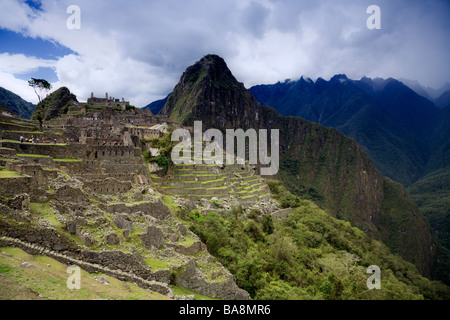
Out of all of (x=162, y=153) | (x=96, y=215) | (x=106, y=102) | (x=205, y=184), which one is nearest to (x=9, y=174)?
(x=96, y=215)

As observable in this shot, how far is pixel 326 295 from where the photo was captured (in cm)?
2078

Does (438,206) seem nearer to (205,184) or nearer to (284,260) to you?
(284,260)

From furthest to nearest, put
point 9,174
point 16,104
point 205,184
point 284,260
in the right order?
point 16,104 < point 205,184 < point 284,260 < point 9,174

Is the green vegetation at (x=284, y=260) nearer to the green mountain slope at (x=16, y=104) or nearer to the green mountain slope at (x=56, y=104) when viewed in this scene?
the green mountain slope at (x=56, y=104)

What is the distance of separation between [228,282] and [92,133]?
19845 millimetres

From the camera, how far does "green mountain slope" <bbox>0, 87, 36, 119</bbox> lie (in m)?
72.3

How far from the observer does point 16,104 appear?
77.4 m

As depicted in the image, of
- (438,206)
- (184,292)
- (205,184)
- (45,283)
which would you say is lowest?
(438,206)

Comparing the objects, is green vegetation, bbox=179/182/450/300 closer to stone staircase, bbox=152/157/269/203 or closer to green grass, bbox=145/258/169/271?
stone staircase, bbox=152/157/269/203

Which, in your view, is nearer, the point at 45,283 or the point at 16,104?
the point at 45,283

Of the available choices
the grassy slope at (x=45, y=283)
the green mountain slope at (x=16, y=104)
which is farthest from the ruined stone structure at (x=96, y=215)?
the green mountain slope at (x=16, y=104)

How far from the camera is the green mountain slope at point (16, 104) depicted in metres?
72.3
